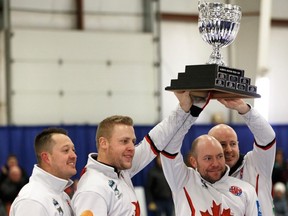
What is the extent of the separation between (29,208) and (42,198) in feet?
0.50

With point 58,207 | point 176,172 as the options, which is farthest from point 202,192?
point 58,207

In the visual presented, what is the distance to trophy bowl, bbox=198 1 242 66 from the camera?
18.2 feet

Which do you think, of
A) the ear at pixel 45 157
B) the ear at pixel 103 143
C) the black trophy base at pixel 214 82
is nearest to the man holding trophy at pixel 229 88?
the black trophy base at pixel 214 82

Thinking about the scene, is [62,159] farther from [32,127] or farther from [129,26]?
[129,26]

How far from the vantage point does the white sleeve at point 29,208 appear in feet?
15.5

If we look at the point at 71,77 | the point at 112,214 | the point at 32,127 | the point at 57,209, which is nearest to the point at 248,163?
the point at 112,214

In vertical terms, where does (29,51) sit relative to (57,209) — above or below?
above

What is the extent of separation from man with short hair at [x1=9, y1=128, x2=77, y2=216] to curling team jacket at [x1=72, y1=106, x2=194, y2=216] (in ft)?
0.43

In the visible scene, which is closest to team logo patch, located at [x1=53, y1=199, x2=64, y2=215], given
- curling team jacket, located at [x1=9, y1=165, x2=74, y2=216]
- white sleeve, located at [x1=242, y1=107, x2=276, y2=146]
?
curling team jacket, located at [x1=9, y1=165, x2=74, y2=216]

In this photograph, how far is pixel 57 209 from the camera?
194 inches

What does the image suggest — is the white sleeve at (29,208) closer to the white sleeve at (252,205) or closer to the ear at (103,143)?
the ear at (103,143)

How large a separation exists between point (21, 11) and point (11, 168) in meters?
5.02

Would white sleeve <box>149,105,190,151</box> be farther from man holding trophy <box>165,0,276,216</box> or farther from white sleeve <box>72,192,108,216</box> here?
white sleeve <box>72,192,108,216</box>

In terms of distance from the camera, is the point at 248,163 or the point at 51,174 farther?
the point at 248,163
